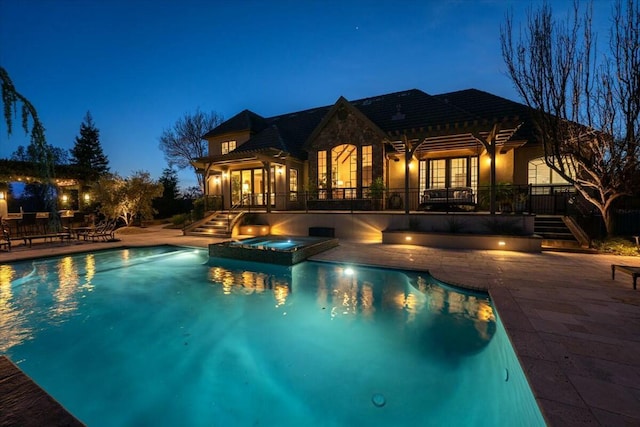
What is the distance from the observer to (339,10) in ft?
60.8

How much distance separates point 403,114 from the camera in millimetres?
15281

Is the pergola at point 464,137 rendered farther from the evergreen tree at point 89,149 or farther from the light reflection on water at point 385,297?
the evergreen tree at point 89,149

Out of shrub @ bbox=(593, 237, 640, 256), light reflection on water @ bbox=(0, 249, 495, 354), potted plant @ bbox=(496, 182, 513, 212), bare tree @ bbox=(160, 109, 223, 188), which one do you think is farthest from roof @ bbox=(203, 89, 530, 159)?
bare tree @ bbox=(160, 109, 223, 188)

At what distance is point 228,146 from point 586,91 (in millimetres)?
19251

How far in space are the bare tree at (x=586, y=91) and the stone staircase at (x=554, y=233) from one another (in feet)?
3.75

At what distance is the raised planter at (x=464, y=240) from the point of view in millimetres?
9203

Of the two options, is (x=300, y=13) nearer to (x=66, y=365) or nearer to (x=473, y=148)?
(x=473, y=148)

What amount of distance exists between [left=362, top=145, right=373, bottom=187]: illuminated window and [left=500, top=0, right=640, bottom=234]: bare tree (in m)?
6.73

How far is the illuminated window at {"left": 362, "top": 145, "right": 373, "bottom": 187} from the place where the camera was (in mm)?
14703

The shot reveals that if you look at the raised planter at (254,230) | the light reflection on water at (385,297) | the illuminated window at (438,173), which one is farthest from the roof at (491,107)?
the raised planter at (254,230)

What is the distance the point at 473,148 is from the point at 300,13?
14605mm

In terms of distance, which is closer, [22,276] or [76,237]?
[22,276]

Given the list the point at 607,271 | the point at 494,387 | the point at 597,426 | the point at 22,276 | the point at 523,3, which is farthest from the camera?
the point at 523,3

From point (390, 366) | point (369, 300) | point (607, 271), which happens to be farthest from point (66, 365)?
point (607, 271)
